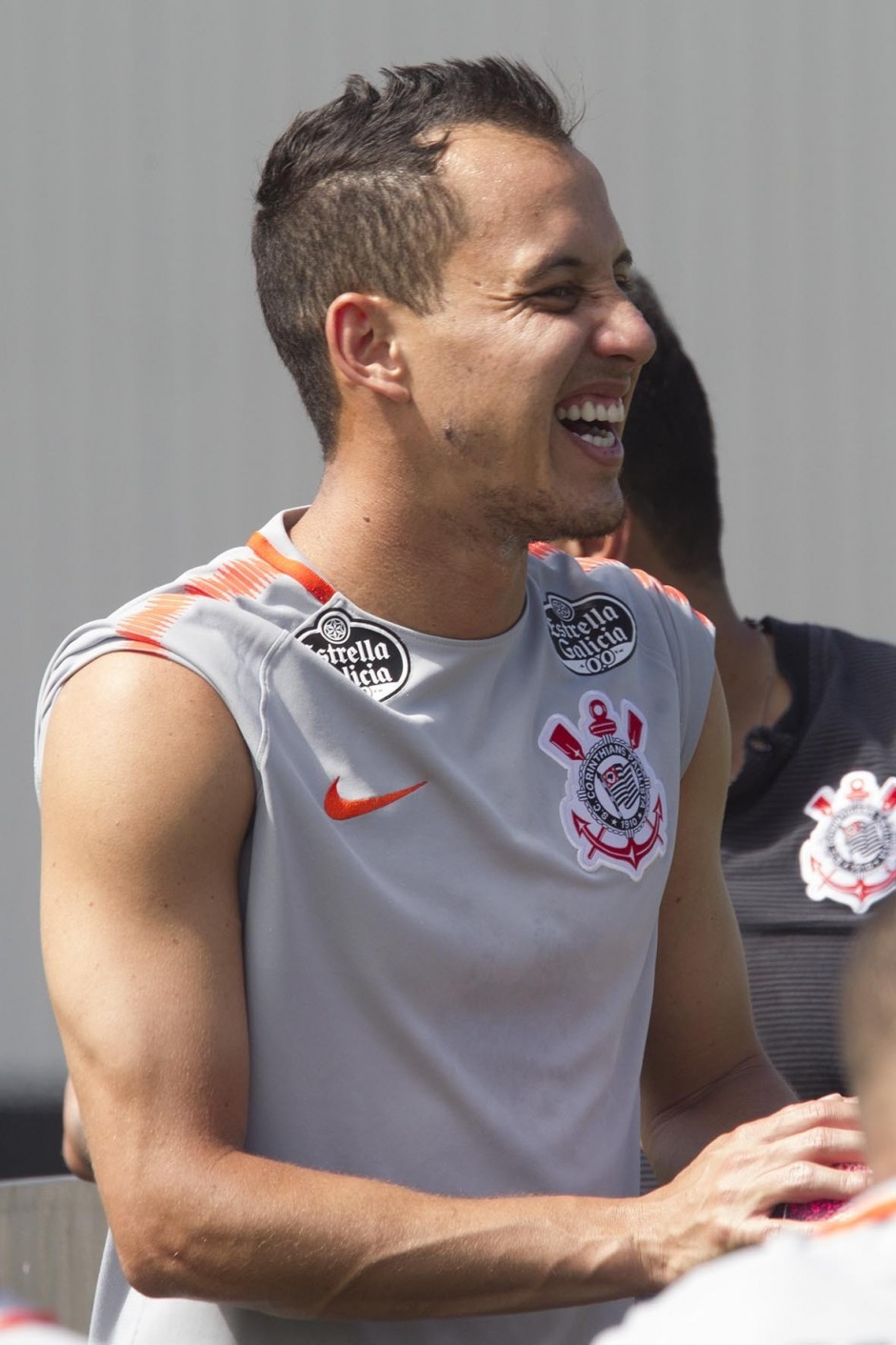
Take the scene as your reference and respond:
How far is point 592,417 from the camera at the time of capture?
2.10m

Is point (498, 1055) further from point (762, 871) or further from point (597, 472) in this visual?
point (762, 871)

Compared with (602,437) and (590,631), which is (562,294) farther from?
A: (590,631)

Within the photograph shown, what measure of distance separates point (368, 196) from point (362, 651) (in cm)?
56

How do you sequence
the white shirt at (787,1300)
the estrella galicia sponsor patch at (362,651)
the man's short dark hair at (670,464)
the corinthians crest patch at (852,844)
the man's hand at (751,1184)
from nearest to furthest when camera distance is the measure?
the white shirt at (787,1300) → the man's hand at (751,1184) → the estrella galicia sponsor patch at (362,651) → the corinthians crest patch at (852,844) → the man's short dark hair at (670,464)

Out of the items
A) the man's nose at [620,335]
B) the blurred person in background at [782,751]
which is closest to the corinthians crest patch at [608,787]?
the man's nose at [620,335]

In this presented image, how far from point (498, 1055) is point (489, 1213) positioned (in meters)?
0.22

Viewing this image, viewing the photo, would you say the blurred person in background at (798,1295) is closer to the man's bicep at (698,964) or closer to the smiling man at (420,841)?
the smiling man at (420,841)

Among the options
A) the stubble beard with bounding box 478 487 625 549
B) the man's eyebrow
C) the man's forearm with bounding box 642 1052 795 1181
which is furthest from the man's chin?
the man's forearm with bounding box 642 1052 795 1181

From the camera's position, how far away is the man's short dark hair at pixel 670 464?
305 cm

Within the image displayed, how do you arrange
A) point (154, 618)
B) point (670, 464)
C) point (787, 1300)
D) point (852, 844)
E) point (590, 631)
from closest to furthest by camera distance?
point (787, 1300) → point (154, 618) → point (590, 631) → point (852, 844) → point (670, 464)

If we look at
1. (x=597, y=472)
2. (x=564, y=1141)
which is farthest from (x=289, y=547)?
(x=564, y=1141)

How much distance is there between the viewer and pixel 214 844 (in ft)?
5.82

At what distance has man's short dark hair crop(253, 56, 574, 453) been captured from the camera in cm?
213

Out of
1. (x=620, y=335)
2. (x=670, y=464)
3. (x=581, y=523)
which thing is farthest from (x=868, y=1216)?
(x=670, y=464)
